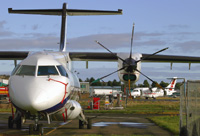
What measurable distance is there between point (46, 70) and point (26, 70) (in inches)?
25.7

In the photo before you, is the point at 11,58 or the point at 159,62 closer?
the point at 11,58

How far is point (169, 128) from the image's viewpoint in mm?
14469

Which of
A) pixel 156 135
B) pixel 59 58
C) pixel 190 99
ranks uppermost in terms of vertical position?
pixel 59 58

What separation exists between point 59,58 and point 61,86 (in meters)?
2.36

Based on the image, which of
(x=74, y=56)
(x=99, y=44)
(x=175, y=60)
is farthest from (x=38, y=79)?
(x=175, y=60)

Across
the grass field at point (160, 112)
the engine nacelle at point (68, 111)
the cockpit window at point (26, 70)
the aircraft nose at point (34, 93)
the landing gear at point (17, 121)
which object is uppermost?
the cockpit window at point (26, 70)

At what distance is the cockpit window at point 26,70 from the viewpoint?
35.0ft

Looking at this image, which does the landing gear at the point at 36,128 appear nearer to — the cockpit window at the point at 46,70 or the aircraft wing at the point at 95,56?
the cockpit window at the point at 46,70

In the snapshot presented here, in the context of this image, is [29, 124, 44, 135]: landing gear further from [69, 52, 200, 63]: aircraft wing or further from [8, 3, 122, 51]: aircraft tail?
[8, 3, 122, 51]: aircraft tail

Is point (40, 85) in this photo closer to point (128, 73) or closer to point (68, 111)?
point (68, 111)

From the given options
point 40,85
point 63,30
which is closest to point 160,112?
point 63,30

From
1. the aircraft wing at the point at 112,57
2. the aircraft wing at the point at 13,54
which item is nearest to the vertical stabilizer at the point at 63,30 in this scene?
the aircraft wing at the point at 112,57

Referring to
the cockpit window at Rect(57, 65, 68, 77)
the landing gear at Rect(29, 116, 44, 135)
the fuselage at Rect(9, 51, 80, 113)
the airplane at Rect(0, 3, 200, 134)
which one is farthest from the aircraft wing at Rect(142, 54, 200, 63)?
the landing gear at Rect(29, 116, 44, 135)

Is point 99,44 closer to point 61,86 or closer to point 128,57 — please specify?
point 128,57
